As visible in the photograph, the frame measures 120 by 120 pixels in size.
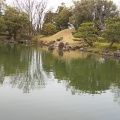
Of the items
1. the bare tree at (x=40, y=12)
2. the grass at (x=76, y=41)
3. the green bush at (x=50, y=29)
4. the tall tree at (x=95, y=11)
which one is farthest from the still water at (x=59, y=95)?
the bare tree at (x=40, y=12)

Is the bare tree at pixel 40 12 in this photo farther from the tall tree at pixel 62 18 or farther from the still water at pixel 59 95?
the still water at pixel 59 95

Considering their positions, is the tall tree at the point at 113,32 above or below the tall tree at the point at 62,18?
below

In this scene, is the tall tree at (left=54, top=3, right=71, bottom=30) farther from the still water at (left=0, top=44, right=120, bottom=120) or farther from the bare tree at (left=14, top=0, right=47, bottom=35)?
the still water at (left=0, top=44, right=120, bottom=120)

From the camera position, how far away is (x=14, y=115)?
9.99 metres

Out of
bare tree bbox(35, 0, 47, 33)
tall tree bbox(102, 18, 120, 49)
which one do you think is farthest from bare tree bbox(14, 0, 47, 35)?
tall tree bbox(102, 18, 120, 49)

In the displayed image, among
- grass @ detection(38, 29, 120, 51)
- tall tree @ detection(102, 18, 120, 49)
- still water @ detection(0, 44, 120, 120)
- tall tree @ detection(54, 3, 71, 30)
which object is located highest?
tall tree @ detection(54, 3, 71, 30)

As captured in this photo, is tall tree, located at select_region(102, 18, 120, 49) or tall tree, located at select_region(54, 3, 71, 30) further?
tall tree, located at select_region(54, 3, 71, 30)

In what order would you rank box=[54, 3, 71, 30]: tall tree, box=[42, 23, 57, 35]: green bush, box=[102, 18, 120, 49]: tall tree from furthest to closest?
1. box=[54, 3, 71, 30]: tall tree
2. box=[42, 23, 57, 35]: green bush
3. box=[102, 18, 120, 49]: tall tree

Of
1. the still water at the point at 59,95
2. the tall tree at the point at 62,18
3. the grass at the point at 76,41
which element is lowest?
the still water at the point at 59,95

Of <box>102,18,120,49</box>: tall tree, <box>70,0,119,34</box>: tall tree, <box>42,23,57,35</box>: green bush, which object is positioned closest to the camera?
<box>102,18,120,49</box>: tall tree

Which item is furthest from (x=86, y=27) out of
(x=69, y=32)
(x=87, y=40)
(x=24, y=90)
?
(x=24, y=90)

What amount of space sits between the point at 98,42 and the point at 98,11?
12.6 meters

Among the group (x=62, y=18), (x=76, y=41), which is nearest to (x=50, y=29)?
(x=62, y=18)

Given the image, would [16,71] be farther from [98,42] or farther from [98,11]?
[98,11]
